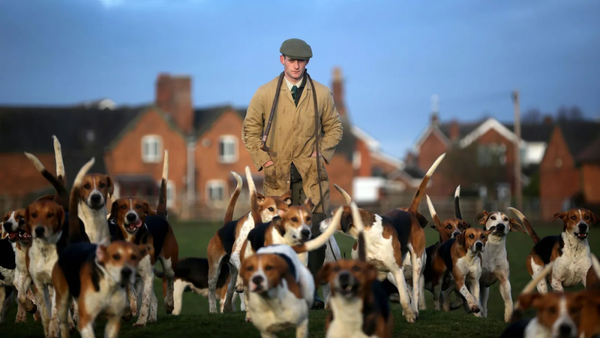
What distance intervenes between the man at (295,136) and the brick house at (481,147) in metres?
52.4

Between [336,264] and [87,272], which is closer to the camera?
[336,264]

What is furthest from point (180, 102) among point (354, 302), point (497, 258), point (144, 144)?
point (354, 302)

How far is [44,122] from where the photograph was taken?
57719 millimetres

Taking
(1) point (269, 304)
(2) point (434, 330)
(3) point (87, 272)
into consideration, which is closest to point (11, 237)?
(3) point (87, 272)

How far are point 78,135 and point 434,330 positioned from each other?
5091cm

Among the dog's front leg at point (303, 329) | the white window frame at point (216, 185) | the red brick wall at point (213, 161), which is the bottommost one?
the dog's front leg at point (303, 329)

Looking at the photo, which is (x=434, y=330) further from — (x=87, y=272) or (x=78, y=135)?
(x=78, y=135)

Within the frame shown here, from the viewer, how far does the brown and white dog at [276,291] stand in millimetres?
6781

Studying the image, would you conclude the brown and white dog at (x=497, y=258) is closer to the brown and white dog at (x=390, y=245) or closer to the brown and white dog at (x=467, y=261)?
the brown and white dog at (x=467, y=261)

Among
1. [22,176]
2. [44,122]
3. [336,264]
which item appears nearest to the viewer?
[336,264]

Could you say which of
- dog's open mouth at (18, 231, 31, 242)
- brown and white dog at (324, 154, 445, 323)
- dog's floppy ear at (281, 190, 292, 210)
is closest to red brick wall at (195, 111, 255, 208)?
dog's floppy ear at (281, 190, 292, 210)

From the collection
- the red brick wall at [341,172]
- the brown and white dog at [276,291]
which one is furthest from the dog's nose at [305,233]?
the red brick wall at [341,172]

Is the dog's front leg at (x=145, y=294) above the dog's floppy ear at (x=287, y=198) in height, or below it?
below

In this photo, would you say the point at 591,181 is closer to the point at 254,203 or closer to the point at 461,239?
the point at 461,239
